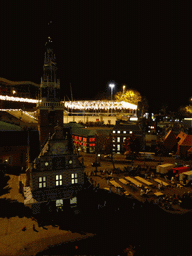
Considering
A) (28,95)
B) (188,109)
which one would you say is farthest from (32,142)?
(188,109)

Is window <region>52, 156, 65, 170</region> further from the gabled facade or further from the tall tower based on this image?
the gabled facade

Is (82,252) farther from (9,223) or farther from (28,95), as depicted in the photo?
(28,95)

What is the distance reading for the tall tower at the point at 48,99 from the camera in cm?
3862

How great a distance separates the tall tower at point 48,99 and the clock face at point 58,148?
32.2 ft

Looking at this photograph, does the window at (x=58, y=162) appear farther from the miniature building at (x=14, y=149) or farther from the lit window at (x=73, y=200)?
the miniature building at (x=14, y=149)

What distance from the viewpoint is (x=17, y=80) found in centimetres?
8912

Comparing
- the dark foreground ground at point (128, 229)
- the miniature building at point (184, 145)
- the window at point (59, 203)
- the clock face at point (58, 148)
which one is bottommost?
the dark foreground ground at point (128, 229)

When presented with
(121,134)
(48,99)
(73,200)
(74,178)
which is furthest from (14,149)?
(121,134)

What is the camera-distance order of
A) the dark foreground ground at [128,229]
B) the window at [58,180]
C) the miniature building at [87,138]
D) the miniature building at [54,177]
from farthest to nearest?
the miniature building at [87,138], the window at [58,180], the miniature building at [54,177], the dark foreground ground at [128,229]

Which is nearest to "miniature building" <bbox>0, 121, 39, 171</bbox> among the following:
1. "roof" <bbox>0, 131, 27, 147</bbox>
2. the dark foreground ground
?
"roof" <bbox>0, 131, 27, 147</bbox>

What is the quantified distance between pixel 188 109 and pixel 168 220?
408 ft

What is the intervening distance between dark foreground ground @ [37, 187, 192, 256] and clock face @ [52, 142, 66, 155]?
939 centimetres

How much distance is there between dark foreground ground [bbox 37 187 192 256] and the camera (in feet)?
71.2

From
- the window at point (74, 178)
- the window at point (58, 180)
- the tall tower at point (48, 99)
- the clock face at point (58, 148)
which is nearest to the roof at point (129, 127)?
the tall tower at point (48, 99)
